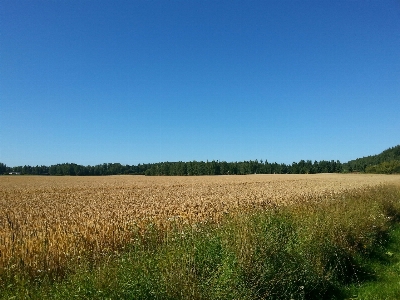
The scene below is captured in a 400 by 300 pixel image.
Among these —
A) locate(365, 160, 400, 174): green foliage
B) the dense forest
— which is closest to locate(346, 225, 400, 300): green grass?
locate(365, 160, 400, 174): green foliage

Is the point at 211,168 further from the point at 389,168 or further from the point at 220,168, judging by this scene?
the point at 389,168

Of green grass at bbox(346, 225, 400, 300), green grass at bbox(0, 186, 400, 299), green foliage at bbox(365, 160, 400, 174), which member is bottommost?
green grass at bbox(346, 225, 400, 300)

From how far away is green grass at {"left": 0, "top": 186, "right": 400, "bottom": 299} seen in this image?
531 centimetres

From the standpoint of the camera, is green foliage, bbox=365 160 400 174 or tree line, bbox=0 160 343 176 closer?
green foliage, bbox=365 160 400 174

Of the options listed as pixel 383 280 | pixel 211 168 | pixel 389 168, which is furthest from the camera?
pixel 211 168

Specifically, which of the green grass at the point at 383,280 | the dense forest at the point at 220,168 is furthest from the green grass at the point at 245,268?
the dense forest at the point at 220,168

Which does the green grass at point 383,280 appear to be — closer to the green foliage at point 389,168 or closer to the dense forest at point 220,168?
the green foliage at point 389,168

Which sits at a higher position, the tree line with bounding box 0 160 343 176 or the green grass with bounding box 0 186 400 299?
the tree line with bounding box 0 160 343 176

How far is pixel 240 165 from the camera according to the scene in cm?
15100

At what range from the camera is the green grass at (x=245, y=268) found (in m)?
5.31

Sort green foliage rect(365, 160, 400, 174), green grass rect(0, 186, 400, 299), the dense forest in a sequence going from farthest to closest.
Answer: the dense forest → green foliage rect(365, 160, 400, 174) → green grass rect(0, 186, 400, 299)

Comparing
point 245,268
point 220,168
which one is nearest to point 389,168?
point 220,168

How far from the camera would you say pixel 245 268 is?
20.2ft

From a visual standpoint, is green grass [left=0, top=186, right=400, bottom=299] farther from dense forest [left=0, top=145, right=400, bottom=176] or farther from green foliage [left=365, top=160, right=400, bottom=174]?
dense forest [left=0, top=145, right=400, bottom=176]
